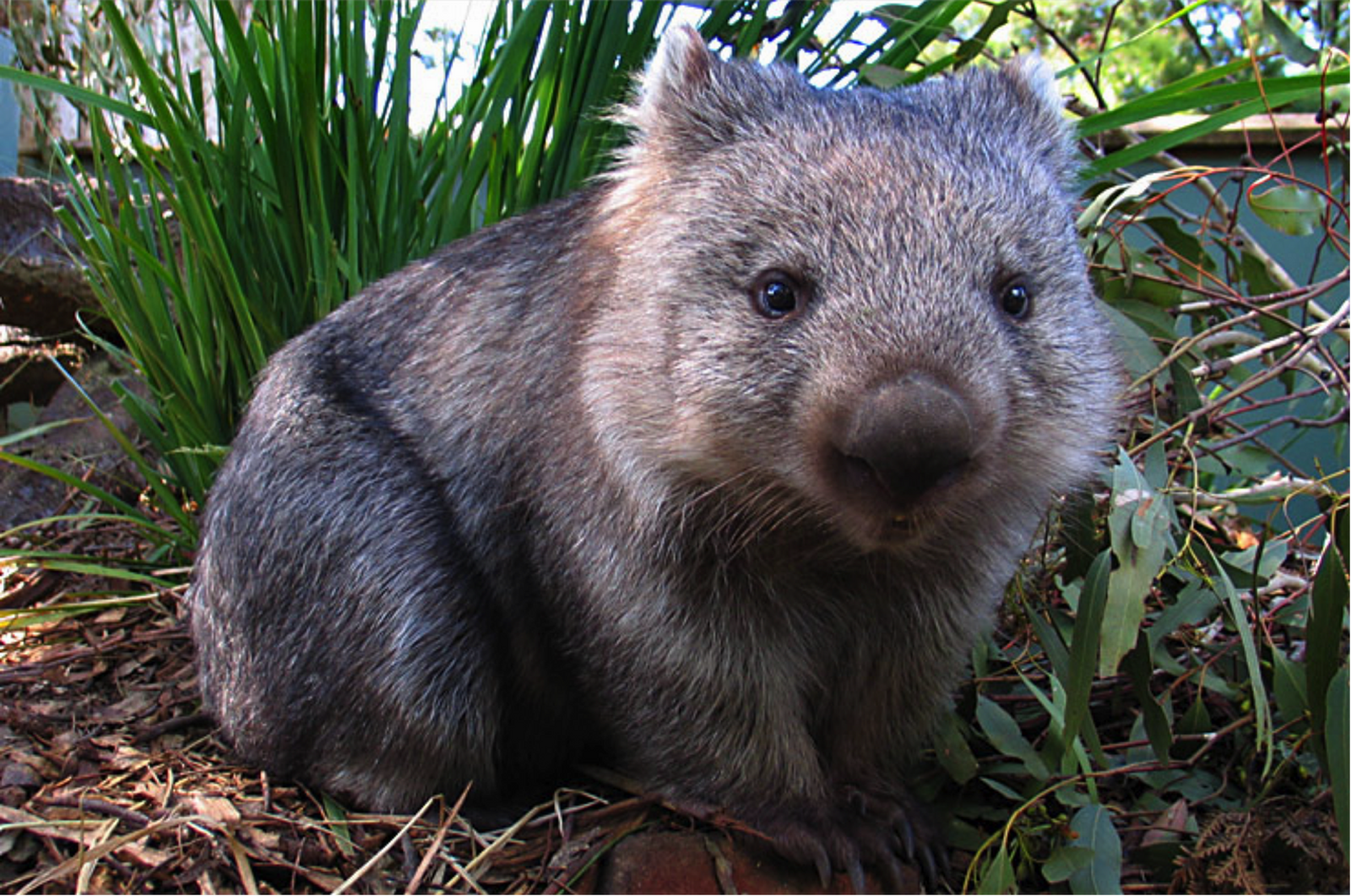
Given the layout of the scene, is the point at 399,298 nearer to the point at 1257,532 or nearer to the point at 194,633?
the point at 194,633

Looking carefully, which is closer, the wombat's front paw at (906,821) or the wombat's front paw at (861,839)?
the wombat's front paw at (861,839)

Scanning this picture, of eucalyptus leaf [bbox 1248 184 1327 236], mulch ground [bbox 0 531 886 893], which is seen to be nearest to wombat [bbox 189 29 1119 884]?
mulch ground [bbox 0 531 886 893]

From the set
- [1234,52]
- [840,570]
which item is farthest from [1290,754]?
[1234,52]

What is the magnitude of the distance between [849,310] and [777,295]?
18 cm

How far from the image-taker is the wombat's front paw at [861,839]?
2.50 m

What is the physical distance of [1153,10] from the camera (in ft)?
58.0

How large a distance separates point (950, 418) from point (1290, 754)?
1.51 metres

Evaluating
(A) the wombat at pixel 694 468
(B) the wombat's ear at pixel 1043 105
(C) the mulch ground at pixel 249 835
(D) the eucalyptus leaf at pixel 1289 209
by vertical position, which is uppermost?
(B) the wombat's ear at pixel 1043 105

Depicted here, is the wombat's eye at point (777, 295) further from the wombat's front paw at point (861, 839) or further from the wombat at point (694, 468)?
the wombat's front paw at point (861, 839)

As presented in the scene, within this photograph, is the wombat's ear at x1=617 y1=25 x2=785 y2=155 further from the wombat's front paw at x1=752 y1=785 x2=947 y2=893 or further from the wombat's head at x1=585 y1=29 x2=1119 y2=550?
the wombat's front paw at x1=752 y1=785 x2=947 y2=893

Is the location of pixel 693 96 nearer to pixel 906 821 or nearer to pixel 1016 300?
pixel 1016 300

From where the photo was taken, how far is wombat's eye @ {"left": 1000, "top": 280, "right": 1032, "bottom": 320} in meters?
2.34

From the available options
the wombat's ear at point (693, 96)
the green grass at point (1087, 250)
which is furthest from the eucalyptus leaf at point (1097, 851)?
the wombat's ear at point (693, 96)

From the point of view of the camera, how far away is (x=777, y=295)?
2.30 meters
